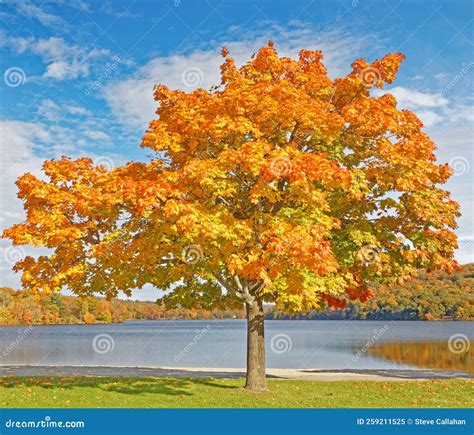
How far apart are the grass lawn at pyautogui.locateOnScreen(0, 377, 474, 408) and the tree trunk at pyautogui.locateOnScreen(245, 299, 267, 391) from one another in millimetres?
456

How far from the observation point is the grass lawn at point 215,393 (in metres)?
17.9

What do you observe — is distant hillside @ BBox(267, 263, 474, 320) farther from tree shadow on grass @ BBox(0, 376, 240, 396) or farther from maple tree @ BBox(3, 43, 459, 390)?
maple tree @ BBox(3, 43, 459, 390)

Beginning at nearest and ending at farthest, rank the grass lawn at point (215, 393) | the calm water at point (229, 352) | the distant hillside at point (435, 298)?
1. the grass lawn at point (215, 393)
2. the calm water at point (229, 352)
3. the distant hillside at point (435, 298)

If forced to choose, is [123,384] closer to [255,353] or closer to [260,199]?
[255,353]

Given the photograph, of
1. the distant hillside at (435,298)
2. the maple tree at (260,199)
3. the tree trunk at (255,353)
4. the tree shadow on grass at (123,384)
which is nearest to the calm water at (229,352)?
the tree shadow on grass at (123,384)

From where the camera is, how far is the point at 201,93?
18.9 m

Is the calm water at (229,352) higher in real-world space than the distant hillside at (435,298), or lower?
lower

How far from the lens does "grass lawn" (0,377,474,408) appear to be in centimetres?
1786

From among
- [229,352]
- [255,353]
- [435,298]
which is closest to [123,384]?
[255,353]

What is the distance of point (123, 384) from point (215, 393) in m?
4.79

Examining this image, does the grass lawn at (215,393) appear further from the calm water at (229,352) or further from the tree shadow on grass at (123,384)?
the calm water at (229,352)

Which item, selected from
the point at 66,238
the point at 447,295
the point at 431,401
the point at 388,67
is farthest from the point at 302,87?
the point at 447,295

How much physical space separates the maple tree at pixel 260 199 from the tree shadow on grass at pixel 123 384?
3.02 metres

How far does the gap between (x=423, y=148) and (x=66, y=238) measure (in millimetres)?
12211
